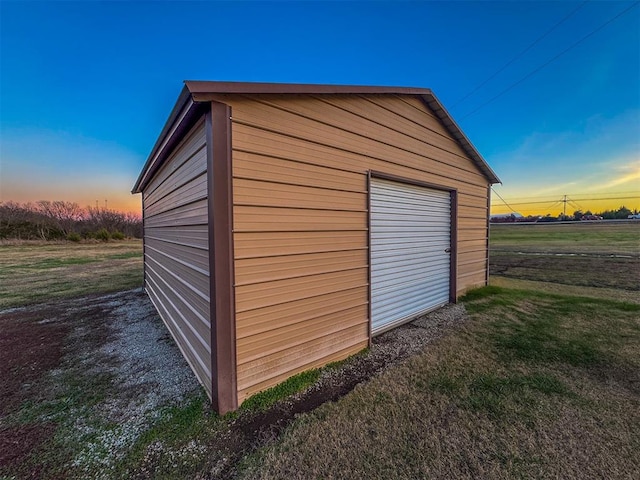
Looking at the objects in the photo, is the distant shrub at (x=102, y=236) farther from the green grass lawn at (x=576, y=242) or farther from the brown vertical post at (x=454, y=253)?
the green grass lawn at (x=576, y=242)

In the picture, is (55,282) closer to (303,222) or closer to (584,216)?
(303,222)

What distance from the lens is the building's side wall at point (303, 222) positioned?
2.39 m

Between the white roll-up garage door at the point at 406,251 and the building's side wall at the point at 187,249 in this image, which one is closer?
the building's side wall at the point at 187,249

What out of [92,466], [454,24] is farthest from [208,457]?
[454,24]

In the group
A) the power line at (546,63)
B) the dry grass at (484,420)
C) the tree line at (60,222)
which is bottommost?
the dry grass at (484,420)

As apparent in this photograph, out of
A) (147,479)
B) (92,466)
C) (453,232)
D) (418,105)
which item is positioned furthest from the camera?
(453,232)

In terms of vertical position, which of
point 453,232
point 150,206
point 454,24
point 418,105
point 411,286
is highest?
point 454,24

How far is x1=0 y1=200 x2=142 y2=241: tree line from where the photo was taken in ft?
75.5

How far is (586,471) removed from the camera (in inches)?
64.9

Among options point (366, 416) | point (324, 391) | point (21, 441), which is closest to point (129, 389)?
point (21, 441)

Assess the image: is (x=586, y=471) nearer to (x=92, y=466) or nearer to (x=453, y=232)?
(x=92, y=466)

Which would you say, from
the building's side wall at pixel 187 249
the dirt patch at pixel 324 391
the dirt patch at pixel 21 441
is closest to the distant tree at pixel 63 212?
the building's side wall at pixel 187 249

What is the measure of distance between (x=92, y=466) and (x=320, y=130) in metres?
3.45

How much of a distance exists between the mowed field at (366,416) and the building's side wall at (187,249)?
1.31ft
